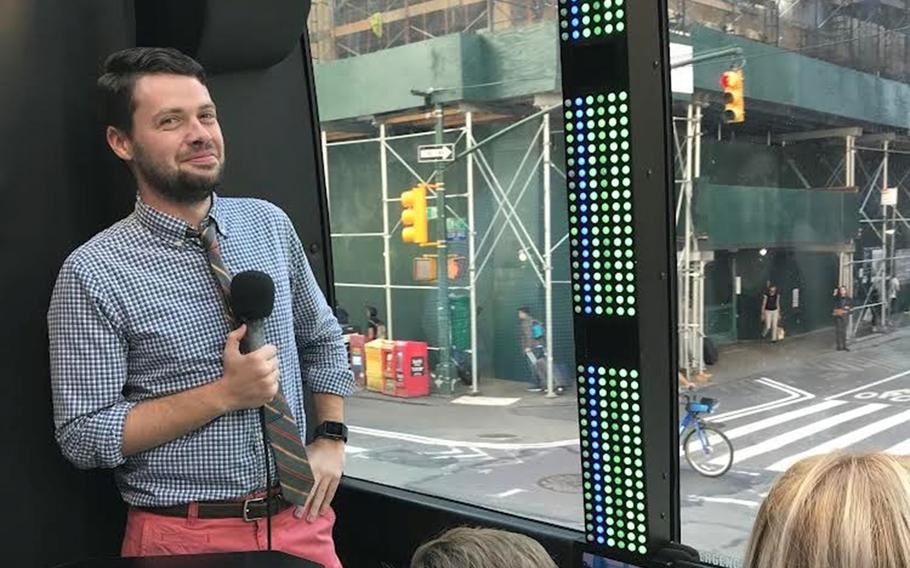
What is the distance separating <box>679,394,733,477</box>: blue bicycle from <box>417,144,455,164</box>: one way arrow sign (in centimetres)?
150

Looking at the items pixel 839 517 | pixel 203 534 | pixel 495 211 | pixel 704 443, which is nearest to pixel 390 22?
pixel 495 211

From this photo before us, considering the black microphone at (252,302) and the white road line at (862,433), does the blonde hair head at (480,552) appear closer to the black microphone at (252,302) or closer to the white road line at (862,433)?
the black microphone at (252,302)

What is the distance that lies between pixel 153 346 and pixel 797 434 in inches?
72.7

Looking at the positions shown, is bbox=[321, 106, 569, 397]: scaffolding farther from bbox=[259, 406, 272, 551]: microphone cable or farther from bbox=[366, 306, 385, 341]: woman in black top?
bbox=[259, 406, 272, 551]: microphone cable

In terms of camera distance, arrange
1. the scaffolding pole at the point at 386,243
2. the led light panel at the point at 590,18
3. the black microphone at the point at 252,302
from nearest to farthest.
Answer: the black microphone at the point at 252,302 → the led light panel at the point at 590,18 → the scaffolding pole at the point at 386,243

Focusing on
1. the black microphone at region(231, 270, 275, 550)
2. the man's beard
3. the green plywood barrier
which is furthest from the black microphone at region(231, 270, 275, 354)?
the green plywood barrier

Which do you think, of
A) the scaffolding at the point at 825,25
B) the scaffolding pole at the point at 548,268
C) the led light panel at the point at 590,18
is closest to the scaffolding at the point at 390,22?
the scaffolding pole at the point at 548,268

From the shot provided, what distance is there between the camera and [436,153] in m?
3.58

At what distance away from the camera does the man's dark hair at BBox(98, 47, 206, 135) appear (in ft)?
6.08

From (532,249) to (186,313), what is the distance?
1624 mm

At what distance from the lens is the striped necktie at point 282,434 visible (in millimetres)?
1861

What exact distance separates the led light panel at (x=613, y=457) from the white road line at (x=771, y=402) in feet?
1.14

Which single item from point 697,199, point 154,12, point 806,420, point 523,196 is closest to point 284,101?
point 154,12

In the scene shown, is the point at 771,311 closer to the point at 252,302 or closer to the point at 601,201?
the point at 601,201
